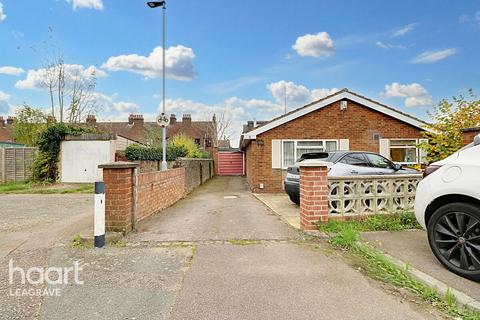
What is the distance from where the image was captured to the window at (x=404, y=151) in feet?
43.3

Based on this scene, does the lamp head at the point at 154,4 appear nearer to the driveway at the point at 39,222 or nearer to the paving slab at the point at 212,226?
the driveway at the point at 39,222

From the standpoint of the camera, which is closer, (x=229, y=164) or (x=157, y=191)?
(x=157, y=191)

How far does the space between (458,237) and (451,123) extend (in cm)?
667

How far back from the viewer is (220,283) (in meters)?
3.17

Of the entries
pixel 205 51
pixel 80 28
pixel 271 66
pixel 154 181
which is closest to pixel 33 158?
pixel 80 28

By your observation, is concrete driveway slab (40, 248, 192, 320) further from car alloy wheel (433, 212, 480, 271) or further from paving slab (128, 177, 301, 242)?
car alloy wheel (433, 212, 480, 271)

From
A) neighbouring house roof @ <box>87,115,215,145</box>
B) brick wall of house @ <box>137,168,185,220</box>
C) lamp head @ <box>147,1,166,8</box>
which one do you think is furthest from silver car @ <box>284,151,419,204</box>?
neighbouring house roof @ <box>87,115,215,145</box>

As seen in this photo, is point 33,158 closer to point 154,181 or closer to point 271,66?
point 154,181

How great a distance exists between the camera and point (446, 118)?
28.9 feet

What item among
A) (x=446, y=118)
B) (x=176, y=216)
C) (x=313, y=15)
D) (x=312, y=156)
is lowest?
(x=176, y=216)

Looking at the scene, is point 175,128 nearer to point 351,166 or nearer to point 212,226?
point 351,166

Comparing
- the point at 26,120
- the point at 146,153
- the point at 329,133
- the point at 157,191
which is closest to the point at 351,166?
the point at 157,191

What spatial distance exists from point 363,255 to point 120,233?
3672 millimetres

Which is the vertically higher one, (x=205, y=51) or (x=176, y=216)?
(x=205, y=51)
